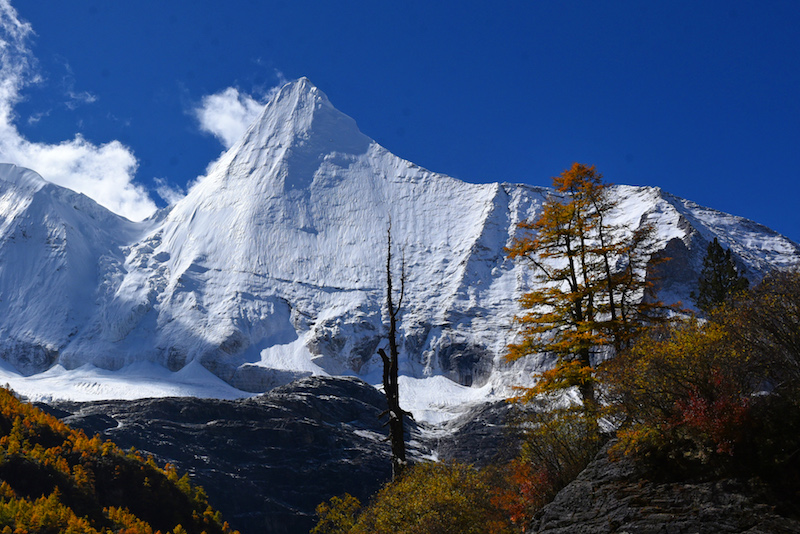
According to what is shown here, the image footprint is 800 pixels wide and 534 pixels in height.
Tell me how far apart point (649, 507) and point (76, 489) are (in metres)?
57.1

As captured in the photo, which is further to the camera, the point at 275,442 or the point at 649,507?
the point at 275,442

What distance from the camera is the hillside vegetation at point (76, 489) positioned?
4675cm

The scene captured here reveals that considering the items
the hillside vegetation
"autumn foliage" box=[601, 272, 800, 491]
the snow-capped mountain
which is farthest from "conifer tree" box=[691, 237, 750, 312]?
the snow-capped mountain

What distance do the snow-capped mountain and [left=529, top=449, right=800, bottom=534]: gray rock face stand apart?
131 metres

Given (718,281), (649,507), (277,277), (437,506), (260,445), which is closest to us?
(649,507)

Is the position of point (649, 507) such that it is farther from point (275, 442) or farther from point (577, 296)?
point (275, 442)

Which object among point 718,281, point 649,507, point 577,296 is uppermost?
point 718,281

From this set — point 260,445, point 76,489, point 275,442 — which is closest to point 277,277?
point 275,442

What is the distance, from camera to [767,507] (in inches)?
396

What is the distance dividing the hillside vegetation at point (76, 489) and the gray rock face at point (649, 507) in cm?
4282

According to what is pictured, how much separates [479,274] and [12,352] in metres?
117

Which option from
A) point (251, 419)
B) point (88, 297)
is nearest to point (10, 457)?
point (251, 419)

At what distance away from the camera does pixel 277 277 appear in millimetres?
173000

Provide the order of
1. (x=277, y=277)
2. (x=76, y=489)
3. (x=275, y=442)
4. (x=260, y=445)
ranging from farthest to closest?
(x=277, y=277) → (x=275, y=442) → (x=260, y=445) → (x=76, y=489)
